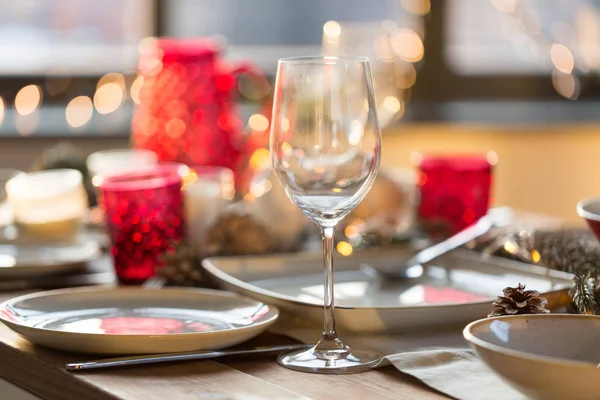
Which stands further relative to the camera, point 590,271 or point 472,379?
point 590,271

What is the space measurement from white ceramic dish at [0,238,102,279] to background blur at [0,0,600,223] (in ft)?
5.76

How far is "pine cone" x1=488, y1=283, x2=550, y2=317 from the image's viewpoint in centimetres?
68

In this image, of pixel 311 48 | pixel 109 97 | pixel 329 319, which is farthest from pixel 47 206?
pixel 311 48

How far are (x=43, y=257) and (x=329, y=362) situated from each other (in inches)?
21.0

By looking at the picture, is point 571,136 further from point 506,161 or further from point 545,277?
point 545,277

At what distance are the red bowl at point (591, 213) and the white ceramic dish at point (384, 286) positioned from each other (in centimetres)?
6

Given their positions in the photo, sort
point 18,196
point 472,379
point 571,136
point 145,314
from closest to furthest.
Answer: point 472,379, point 145,314, point 18,196, point 571,136

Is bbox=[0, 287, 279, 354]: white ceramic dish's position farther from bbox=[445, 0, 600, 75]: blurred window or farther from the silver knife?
bbox=[445, 0, 600, 75]: blurred window

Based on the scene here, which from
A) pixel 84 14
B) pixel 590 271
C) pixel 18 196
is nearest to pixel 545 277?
pixel 590 271

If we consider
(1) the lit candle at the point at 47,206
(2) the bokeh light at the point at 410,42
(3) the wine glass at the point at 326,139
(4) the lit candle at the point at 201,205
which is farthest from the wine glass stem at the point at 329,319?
(2) the bokeh light at the point at 410,42

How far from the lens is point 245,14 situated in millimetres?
3354

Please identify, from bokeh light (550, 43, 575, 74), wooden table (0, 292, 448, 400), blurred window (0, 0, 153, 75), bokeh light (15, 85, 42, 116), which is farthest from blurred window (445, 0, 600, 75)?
wooden table (0, 292, 448, 400)

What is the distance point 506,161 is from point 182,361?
253 centimetres

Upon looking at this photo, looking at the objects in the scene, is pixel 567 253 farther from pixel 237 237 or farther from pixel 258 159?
pixel 258 159
